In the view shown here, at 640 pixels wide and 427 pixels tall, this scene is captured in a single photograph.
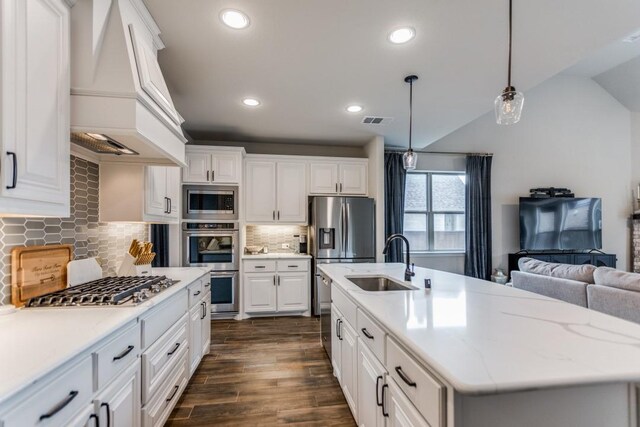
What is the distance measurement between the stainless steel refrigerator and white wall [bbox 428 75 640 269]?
107 inches

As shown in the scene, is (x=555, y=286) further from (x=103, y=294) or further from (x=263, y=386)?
(x=103, y=294)

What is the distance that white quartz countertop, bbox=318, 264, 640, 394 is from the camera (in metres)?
0.75

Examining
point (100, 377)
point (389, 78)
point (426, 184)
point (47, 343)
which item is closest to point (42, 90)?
point (47, 343)

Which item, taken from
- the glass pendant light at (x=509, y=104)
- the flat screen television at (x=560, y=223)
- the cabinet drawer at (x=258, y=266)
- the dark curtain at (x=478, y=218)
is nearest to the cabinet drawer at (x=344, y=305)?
the glass pendant light at (x=509, y=104)

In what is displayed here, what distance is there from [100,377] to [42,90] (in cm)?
119

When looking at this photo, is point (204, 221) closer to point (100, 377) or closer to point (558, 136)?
point (100, 377)

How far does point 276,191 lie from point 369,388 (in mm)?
3198

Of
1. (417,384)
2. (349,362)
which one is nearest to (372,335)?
(417,384)

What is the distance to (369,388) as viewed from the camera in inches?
57.2

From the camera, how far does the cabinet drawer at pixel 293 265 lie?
4.00m

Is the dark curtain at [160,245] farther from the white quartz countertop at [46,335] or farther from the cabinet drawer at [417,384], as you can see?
the cabinet drawer at [417,384]

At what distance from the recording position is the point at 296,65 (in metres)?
2.34

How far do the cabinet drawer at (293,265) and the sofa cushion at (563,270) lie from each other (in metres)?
2.66

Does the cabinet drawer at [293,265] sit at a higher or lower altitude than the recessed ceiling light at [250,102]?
lower
